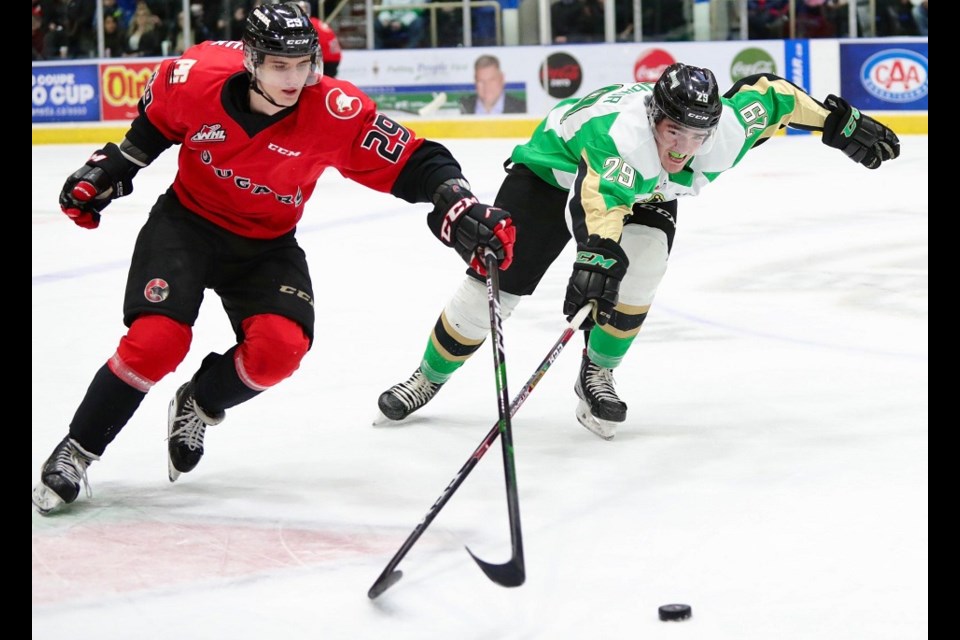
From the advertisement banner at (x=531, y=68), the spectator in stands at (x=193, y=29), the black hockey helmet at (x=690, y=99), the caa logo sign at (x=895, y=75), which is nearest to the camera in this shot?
the black hockey helmet at (x=690, y=99)

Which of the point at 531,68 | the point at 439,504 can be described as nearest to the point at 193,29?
the point at 531,68

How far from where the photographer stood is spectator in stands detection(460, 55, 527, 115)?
11273 mm

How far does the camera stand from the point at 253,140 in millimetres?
3045

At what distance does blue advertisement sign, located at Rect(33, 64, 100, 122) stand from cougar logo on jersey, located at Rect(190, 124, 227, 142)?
9.39 m

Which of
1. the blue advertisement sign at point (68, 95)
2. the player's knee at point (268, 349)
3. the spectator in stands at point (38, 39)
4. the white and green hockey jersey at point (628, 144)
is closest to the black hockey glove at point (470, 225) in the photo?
the white and green hockey jersey at point (628, 144)

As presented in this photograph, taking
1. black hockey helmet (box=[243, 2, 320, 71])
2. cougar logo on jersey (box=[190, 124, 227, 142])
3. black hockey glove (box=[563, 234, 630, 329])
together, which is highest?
black hockey helmet (box=[243, 2, 320, 71])

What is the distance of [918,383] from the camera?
406 cm

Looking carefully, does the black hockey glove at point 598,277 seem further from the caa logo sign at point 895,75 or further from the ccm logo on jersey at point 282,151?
the caa logo sign at point 895,75

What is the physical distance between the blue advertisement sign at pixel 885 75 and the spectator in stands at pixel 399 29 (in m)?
3.44

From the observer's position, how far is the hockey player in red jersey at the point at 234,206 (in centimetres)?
296

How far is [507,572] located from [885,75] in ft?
29.8

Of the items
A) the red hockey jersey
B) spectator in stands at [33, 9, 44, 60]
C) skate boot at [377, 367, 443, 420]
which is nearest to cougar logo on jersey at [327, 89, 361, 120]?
the red hockey jersey

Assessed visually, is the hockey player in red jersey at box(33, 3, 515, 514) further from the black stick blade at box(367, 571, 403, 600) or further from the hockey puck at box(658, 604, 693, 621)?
the hockey puck at box(658, 604, 693, 621)
